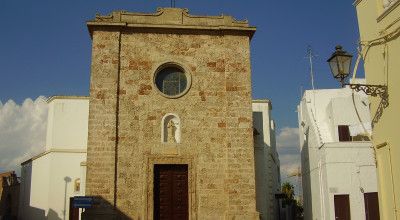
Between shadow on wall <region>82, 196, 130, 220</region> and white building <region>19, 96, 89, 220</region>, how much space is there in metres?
8.01

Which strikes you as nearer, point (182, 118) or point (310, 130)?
point (182, 118)

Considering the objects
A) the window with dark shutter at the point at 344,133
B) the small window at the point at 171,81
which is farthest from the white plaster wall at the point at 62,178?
the window with dark shutter at the point at 344,133

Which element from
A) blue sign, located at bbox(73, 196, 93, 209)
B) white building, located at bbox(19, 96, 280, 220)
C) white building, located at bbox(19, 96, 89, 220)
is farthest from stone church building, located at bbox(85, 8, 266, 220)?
white building, located at bbox(19, 96, 89, 220)

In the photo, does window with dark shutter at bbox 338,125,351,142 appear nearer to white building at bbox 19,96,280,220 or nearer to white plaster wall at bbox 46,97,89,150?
white building at bbox 19,96,280,220

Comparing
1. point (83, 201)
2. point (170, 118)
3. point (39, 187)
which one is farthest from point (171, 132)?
point (39, 187)

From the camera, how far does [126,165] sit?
15031 mm

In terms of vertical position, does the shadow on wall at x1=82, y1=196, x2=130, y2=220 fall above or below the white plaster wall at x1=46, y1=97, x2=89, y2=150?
below

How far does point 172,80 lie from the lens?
16141 mm

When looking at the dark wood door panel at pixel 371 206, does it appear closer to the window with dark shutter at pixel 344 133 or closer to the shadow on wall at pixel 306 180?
the window with dark shutter at pixel 344 133

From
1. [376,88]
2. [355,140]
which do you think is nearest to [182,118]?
[376,88]

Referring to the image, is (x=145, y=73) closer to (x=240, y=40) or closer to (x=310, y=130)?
(x=240, y=40)

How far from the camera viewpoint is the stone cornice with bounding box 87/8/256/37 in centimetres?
1605

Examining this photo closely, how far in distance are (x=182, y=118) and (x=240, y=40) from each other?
3.72 meters

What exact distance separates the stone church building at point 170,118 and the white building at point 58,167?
7.91m
